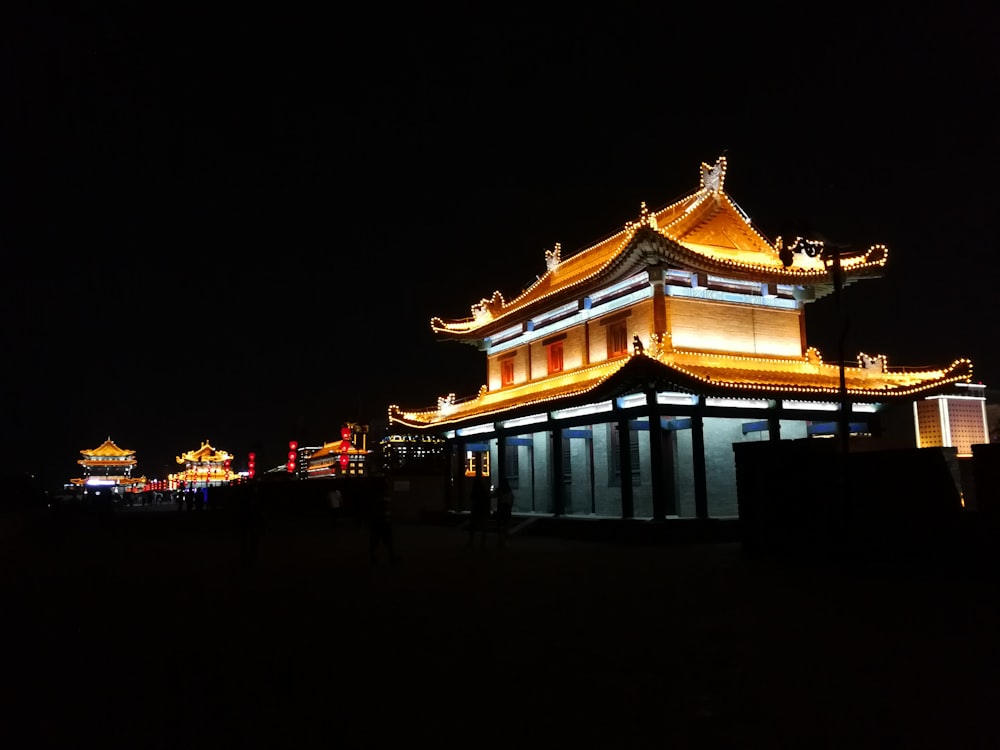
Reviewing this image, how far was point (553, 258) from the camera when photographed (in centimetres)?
3198

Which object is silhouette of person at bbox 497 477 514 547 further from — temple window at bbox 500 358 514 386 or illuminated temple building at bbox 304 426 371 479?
illuminated temple building at bbox 304 426 371 479

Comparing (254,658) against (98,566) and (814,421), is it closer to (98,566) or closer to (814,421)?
(98,566)

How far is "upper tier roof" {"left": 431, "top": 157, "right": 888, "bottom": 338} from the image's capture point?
22.8 metres

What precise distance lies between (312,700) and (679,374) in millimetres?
16100

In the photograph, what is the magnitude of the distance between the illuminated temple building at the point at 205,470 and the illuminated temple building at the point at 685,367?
81412 mm

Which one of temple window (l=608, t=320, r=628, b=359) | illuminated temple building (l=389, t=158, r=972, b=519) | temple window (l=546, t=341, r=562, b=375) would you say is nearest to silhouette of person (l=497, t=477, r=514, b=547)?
illuminated temple building (l=389, t=158, r=972, b=519)

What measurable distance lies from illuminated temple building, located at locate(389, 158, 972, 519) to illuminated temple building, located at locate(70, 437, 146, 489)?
9643 centimetres

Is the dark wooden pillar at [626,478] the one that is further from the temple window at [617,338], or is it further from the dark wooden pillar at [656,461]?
the temple window at [617,338]

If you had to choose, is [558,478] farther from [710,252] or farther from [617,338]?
[710,252]

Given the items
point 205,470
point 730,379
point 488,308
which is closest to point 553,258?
point 488,308

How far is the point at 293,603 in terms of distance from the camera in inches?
476

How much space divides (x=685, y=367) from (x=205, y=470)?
A: 9554 cm

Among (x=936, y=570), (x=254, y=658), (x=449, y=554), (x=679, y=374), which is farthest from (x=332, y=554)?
(x=936, y=570)

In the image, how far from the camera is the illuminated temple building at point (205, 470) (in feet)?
338
